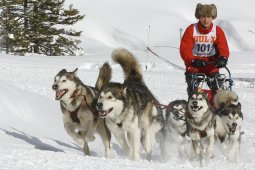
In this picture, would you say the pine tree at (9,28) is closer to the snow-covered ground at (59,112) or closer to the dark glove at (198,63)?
the snow-covered ground at (59,112)

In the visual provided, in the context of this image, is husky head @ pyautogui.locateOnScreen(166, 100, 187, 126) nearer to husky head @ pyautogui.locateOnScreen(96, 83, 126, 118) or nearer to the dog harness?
the dog harness

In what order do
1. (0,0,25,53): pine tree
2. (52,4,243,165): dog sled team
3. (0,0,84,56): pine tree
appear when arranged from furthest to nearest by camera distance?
(0,0,84,56): pine tree, (0,0,25,53): pine tree, (52,4,243,165): dog sled team

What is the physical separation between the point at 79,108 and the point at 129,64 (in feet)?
3.21

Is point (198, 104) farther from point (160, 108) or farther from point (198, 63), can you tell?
point (160, 108)

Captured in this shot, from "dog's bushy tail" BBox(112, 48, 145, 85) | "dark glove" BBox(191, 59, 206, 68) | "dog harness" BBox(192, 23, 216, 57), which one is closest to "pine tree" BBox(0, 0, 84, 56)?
"dog's bushy tail" BBox(112, 48, 145, 85)

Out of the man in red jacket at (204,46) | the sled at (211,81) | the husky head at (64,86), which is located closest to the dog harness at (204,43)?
A: the man in red jacket at (204,46)

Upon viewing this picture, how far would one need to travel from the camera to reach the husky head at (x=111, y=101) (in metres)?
4.86

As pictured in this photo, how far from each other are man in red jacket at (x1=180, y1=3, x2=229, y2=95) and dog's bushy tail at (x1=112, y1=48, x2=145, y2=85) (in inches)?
20.4

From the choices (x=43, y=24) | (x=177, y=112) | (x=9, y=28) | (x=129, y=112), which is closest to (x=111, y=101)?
(x=129, y=112)

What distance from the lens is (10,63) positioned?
48.9ft

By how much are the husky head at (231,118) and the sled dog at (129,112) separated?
2.11ft

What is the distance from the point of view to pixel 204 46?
231 inches

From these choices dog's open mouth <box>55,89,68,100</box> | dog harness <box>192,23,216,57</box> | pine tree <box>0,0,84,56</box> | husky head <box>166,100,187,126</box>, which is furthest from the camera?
pine tree <box>0,0,84,56</box>

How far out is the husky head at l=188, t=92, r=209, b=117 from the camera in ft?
17.2
